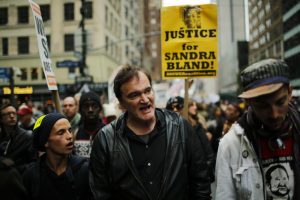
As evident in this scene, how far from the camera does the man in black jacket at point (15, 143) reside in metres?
4.61

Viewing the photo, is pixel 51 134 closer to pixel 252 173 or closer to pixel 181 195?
pixel 181 195

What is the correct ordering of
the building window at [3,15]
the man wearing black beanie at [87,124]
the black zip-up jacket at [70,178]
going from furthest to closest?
the man wearing black beanie at [87,124], the building window at [3,15], the black zip-up jacket at [70,178]

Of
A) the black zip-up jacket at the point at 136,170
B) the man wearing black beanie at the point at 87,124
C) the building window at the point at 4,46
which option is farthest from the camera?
the building window at the point at 4,46

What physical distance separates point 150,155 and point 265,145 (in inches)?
33.2

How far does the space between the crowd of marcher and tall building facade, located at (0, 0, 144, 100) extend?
2.13 m

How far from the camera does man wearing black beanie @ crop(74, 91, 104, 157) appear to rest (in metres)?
4.87

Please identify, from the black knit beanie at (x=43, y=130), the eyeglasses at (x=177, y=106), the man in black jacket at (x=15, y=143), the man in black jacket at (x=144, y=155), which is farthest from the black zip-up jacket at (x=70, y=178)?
the eyeglasses at (x=177, y=106)

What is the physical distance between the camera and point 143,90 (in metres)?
3.01

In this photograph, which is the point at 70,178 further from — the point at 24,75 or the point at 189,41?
the point at 24,75

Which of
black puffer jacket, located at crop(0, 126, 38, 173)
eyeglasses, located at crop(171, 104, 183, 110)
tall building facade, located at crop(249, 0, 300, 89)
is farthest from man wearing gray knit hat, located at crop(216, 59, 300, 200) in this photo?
eyeglasses, located at crop(171, 104, 183, 110)

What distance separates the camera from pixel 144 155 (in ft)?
9.45

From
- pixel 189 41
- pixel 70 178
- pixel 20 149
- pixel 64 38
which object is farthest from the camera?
pixel 64 38

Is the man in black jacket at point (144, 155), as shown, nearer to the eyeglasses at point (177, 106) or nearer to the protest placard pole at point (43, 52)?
the protest placard pole at point (43, 52)

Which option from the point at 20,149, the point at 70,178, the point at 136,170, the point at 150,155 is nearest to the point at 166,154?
the point at 150,155
